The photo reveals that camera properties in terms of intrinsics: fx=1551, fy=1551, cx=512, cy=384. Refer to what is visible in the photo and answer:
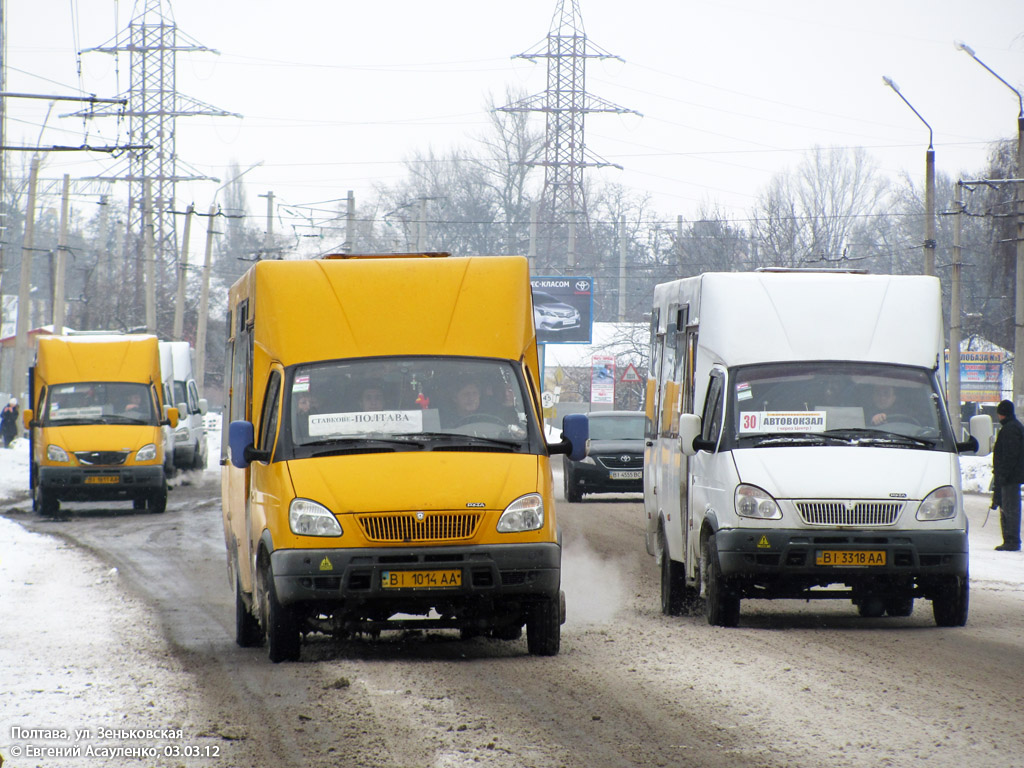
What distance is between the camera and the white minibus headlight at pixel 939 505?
11.1 meters

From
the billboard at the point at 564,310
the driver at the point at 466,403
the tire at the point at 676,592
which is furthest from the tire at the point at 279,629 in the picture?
the billboard at the point at 564,310

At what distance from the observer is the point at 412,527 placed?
9180mm

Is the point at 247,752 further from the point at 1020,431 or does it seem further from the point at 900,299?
the point at 1020,431

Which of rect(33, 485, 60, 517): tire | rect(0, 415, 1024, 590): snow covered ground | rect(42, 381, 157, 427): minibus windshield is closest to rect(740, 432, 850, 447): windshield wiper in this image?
rect(0, 415, 1024, 590): snow covered ground

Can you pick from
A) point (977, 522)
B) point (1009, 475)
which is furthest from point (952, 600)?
point (977, 522)

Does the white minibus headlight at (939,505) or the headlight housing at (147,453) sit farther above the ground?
the white minibus headlight at (939,505)

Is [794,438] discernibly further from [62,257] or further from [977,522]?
[62,257]

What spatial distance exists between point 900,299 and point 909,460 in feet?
4.65

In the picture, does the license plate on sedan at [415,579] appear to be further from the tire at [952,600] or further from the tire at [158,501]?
the tire at [158,501]

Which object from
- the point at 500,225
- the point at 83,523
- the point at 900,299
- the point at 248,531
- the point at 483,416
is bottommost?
the point at 83,523

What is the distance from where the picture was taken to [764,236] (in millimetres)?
64500

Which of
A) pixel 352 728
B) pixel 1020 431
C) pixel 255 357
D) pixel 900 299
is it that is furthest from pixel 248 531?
pixel 1020 431

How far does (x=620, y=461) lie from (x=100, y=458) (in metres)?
9.01

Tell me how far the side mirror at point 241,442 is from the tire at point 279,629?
2.42 feet
